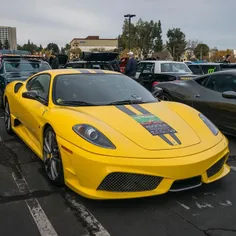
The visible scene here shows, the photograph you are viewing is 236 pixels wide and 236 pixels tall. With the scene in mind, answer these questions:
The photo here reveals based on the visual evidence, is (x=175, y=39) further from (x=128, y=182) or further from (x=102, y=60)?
(x=128, y=182)

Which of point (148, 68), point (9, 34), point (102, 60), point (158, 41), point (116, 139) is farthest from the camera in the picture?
point (9, 34)

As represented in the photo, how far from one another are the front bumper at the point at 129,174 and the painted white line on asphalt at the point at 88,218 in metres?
0.17

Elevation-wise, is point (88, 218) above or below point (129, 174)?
below

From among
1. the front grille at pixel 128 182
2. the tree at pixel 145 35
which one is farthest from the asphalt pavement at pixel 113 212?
the tree at pixel 145 35

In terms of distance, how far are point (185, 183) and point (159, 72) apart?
8.09m

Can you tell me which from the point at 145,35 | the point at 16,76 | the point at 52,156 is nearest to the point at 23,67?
the point at 16,76

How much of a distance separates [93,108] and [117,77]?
111cm

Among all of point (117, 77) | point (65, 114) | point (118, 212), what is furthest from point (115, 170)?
point (117, 77)

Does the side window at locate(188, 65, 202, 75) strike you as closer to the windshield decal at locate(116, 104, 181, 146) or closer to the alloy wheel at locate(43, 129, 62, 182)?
the windshield decal at locate(116, 104, 181, 146)

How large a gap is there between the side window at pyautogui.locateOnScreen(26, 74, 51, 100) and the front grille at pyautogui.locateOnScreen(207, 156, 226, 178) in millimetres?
2198

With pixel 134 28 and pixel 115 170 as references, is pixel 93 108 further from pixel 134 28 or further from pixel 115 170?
pixel 134 28

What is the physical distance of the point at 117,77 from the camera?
15.9 ft

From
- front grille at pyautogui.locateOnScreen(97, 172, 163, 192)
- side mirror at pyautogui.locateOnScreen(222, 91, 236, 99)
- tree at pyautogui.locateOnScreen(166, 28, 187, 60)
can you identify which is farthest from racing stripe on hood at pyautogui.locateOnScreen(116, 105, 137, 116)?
tree at pyautogui.locateOnScreen(166, 28, 187, 60)

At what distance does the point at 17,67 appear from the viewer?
9.86 m
